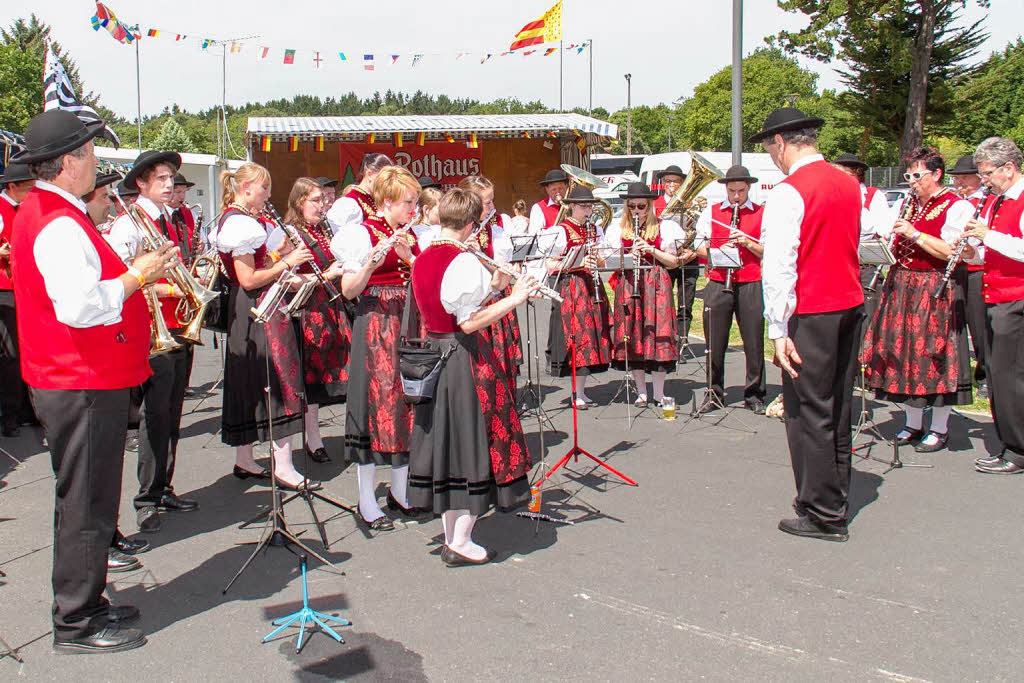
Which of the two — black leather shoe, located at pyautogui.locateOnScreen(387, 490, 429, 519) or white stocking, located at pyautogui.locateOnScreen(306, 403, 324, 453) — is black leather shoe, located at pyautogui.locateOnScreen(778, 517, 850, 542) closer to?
black leather shoe, located at pyautogui.locateOnScreen(387, 490, 429, 519)

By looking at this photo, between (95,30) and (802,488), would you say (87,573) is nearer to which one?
(802,488)

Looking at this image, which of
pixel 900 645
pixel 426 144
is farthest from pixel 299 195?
pixel 426 144

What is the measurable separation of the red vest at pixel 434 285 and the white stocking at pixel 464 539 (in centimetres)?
94

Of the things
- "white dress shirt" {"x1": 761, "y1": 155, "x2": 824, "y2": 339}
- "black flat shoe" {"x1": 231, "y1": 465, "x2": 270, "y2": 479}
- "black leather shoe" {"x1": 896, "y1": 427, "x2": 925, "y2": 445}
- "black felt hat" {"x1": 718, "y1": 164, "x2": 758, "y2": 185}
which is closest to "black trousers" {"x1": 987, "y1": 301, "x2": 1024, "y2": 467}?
"black leather shoe" {"x1": 896, "y1": 427, "x2": 925, "y2": 445}

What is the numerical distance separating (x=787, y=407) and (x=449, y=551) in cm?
201

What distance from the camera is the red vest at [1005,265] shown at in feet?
17.9

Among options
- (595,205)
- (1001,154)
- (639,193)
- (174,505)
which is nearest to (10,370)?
(174,505)

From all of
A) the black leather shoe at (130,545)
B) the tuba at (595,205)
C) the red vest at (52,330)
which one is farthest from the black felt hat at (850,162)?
the black leather shoe at (130,545)

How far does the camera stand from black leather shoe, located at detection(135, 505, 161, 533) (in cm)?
483

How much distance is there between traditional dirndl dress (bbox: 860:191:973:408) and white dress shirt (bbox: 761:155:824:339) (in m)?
2.21

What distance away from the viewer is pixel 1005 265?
5578mm

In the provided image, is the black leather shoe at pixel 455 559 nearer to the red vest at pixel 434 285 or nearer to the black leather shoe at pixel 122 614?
the red vest at pixel 434 285

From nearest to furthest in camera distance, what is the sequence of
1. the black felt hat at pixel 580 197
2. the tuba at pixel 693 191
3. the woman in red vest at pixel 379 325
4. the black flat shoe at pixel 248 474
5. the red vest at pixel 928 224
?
1. the woman in red vest at pixel 379 325
2. the black flat shoe at pixel 248 474
3. the red vest at pixel 928 224
4. the black felt hat at pixel 580 197
5. the tuba at pixel 693 191

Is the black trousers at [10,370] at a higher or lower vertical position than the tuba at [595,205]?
lower
